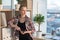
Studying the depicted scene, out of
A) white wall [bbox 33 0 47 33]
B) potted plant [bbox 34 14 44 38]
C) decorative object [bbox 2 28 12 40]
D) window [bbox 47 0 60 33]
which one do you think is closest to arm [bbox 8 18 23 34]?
decorative object [bbox 2 28 12 40]

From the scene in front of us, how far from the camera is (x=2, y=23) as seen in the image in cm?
363

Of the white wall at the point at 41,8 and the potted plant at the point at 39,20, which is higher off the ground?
the white wall at the point at 41,8

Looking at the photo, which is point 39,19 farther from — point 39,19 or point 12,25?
point 12,25

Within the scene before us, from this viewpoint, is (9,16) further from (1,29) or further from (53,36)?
(53,36)

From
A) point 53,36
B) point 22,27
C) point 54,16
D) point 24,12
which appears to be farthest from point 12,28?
point 54,16

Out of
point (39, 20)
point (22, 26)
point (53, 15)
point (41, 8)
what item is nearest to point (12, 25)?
point (22, 26)

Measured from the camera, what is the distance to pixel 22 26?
12.0ft

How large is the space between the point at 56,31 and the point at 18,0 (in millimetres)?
1510

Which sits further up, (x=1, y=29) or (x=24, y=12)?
(x=24, y=12)

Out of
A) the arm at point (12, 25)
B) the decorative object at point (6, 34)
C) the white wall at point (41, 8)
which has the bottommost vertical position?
the decorative object at point (6, 34)

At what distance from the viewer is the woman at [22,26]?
3.62 meters

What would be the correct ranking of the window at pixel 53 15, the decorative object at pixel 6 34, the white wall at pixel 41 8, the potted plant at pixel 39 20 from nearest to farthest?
1. the decorative object at pixel 6 34
2. the potted plant at pixel 39 20
3. the white wall at pixel 41 8
4. the window at pixel 53 15

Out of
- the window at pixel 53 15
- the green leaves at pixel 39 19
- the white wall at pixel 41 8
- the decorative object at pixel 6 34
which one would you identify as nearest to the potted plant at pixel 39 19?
the green leaves at pixel 39 19

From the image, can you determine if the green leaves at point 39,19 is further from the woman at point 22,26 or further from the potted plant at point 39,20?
the woman at point 22,26
